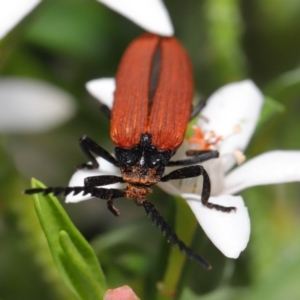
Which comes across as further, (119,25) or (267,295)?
(119,25)

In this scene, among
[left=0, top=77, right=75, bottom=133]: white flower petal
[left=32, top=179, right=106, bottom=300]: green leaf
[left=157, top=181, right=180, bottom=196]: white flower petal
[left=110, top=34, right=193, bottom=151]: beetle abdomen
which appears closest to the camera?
[left=32, top=179, right=106, bottom=300]: green leaf

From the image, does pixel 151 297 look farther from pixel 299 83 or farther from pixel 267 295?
pixel 299 83

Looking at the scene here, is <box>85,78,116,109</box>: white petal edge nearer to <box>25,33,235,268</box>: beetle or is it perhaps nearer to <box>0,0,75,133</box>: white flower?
<box>25,33,235,268</box>: beetle

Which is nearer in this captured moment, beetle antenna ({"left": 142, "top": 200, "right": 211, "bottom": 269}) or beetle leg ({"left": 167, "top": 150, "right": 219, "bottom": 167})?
beetle antenna ({"left": 142, "top": 200, "right": 211, "bottom": 269})

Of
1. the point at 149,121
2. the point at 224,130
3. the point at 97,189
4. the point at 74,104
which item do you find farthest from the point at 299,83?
the point at 74,104

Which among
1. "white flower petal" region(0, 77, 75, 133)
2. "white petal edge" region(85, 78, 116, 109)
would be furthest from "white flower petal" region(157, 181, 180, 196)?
"white flower petal" region(0, 77, 75, 133)

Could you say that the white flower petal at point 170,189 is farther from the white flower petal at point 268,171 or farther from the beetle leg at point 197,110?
the beetle leg at point 197,110

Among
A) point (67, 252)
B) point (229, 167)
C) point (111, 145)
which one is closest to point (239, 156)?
point (229, 167)

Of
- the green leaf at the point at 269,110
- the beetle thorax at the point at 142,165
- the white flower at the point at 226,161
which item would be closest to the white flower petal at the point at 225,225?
the white flower at the point at 226,161
